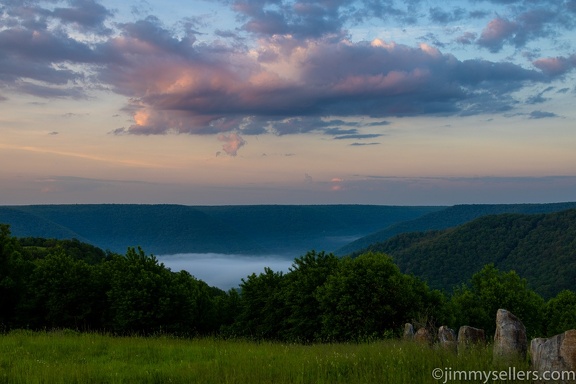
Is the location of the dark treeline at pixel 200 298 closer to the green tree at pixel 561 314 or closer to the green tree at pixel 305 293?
the green tree at pixel 305 293

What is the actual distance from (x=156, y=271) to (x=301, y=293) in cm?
1363

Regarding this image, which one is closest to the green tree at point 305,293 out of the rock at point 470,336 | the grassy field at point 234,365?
the grassy field at point 234,365

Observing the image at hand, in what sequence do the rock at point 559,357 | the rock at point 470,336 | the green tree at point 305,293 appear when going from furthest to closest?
the green tree at point 305,293, the rock at point 470,336, the rock at point 559,357

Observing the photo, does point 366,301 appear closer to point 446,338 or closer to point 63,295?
point 446,338

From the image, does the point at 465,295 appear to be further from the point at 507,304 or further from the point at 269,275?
the point at 269,275

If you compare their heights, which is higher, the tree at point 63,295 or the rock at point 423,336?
the rock at point 423,336

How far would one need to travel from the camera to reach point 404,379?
37.4 ft

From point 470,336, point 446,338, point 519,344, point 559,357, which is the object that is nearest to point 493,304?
point 446,338

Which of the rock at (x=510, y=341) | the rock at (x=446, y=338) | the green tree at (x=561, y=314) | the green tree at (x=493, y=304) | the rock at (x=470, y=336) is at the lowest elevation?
the green tree at (x=561, y=314)

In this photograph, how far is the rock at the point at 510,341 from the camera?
41.8ft

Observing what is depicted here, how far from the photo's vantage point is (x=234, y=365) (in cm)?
1427

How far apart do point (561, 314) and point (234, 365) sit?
68057 mm

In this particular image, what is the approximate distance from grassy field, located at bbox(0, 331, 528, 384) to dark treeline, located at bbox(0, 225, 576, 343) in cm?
2080

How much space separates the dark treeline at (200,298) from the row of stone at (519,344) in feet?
66.6
